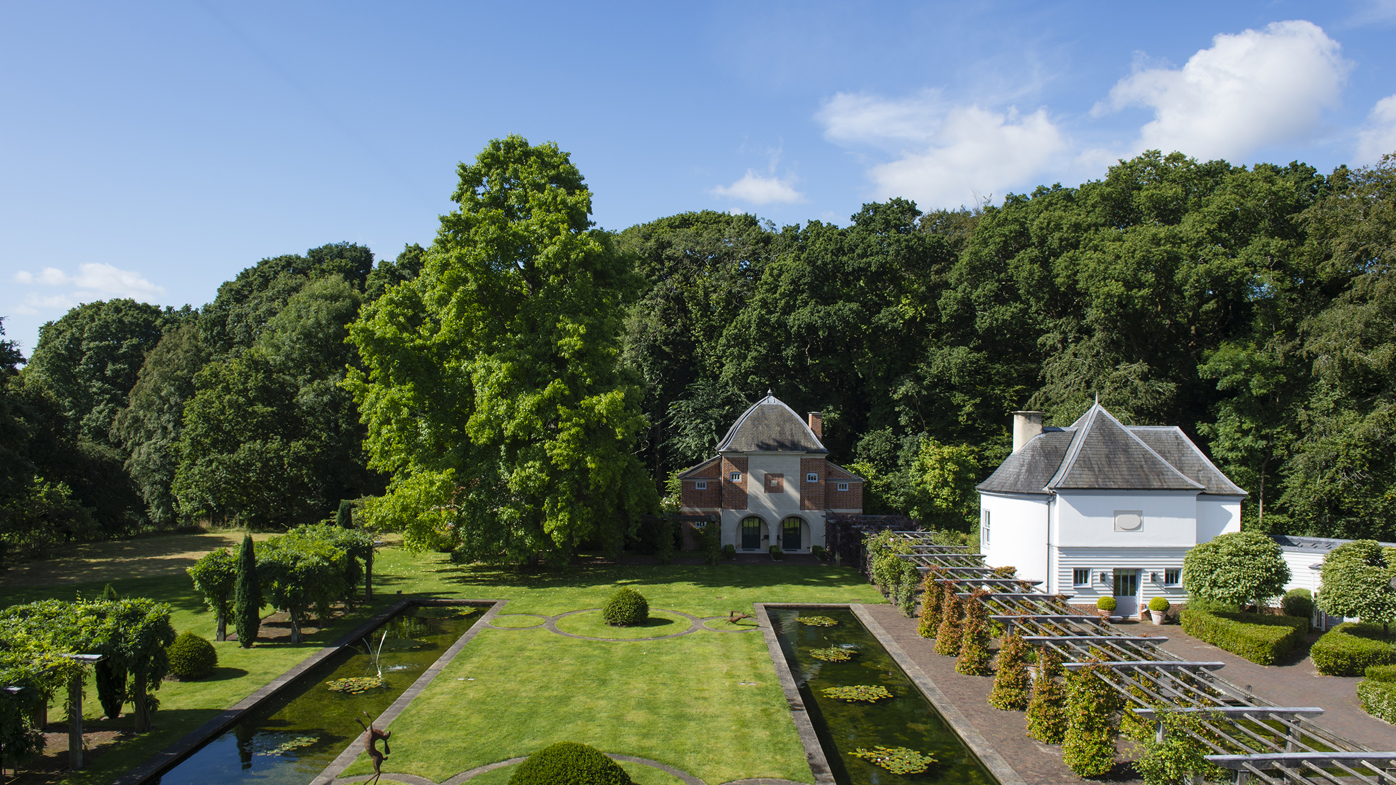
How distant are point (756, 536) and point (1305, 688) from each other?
22.9 metres

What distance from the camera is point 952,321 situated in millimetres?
44000

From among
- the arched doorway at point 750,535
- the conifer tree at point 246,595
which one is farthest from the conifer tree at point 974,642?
the conifer tree at point 246,595

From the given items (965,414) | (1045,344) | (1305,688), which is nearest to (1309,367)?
(1045,344)

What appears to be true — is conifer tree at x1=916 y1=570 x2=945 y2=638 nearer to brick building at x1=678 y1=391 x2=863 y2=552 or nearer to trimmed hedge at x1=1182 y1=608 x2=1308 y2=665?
trimmed hedge at x1=1182 y1=608 x2=1308 y2=665

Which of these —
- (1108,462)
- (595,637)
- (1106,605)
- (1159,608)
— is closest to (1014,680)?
(1106,605)

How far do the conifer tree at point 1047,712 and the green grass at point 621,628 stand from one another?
10674mm

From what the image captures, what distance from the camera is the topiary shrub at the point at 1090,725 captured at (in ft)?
43.4

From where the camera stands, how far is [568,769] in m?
10.7

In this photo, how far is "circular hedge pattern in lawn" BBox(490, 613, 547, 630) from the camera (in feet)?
76.9

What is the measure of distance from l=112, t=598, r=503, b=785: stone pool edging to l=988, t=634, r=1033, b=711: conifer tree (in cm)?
1486

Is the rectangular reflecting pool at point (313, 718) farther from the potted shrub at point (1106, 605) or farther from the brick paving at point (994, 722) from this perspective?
the potted shrub at point (1106, 605)

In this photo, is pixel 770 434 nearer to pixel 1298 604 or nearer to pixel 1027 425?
pixel 1027 425

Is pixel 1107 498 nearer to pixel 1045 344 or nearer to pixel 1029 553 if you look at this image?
pixel 1029 553

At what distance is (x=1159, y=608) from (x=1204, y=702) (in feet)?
46.4
